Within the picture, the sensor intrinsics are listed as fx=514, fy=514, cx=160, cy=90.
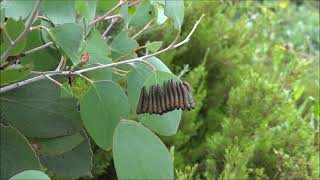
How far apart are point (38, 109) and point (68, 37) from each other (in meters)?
0.19

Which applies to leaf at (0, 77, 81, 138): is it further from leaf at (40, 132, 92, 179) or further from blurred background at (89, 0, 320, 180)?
blurred background at (89, 0, 320, 180)

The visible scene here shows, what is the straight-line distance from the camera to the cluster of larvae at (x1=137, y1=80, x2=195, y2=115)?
28.1 inches

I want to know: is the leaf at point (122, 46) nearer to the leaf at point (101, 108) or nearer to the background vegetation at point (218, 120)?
the background vegetation at point (218, 120)

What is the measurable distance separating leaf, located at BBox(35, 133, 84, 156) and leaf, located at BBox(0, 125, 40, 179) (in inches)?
2.7

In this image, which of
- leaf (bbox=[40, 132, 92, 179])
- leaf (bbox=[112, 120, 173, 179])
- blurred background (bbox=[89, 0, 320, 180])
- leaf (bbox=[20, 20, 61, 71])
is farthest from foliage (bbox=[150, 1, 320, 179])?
leaf (bbox=[112, 120, 173, 179])

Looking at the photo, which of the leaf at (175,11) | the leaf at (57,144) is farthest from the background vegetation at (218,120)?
the leaf at (175,11)

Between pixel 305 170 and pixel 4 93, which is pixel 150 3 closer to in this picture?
pixel 4 93

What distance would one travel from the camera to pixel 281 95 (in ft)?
5.68

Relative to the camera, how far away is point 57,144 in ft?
2.80

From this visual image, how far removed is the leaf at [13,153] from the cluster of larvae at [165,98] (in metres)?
0.19

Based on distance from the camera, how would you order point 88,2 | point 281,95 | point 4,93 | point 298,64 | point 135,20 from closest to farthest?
point 88,2
point 4,93
point 135,20
point 281,95
point 298,64

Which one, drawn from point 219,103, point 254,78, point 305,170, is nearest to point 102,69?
point 305,170

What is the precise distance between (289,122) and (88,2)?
1137 millimetres

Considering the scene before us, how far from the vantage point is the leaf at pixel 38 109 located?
0.82 meters
